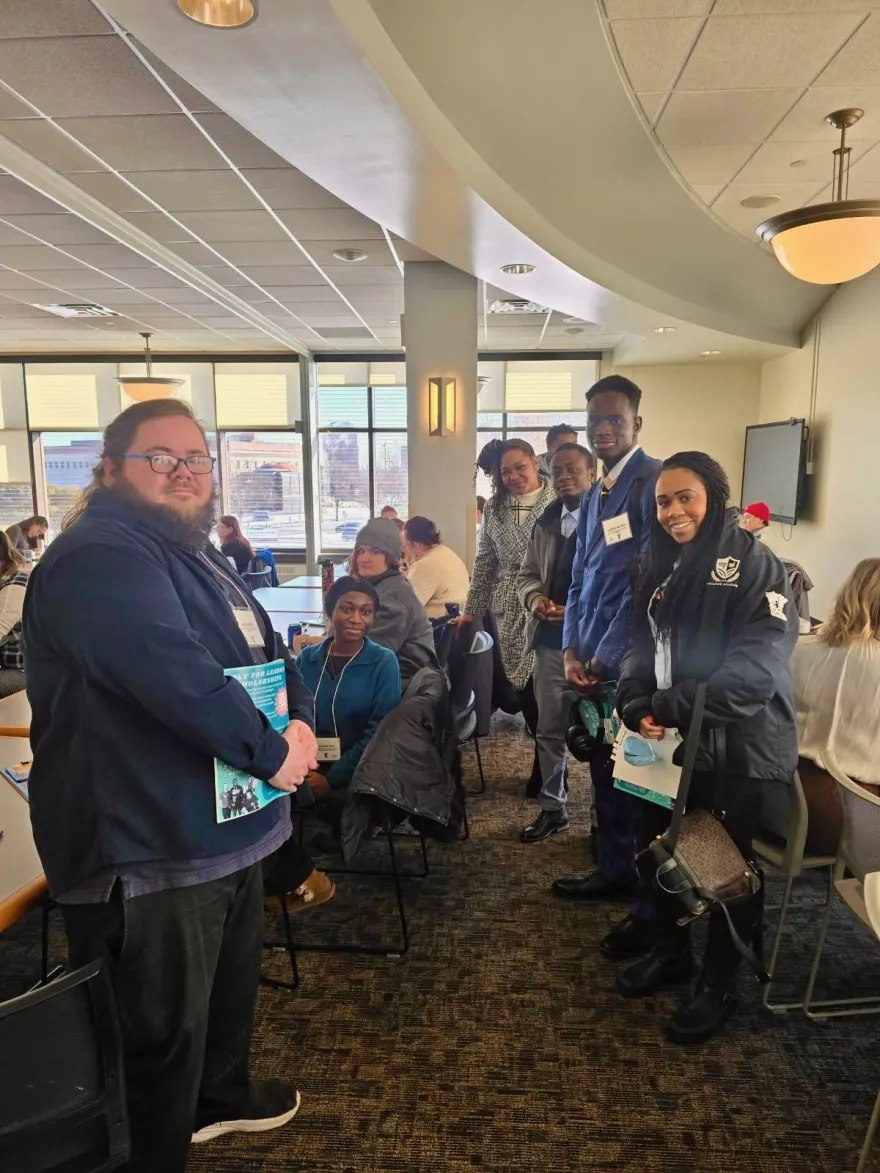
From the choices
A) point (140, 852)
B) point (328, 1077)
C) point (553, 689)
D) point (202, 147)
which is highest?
point (202, 147)

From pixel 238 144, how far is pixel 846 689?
3648 mm

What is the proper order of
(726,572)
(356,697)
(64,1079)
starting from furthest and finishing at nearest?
(356,697) < (726,572) < (64,1079)

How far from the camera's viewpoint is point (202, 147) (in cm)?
365

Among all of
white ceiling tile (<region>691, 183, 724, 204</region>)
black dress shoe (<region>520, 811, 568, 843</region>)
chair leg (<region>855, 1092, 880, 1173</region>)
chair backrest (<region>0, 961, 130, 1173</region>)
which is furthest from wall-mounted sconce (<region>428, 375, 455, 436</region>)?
chair backrest (<region>0, 961, 130, 1173</region>)

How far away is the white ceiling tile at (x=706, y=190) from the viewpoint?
4.59 metres

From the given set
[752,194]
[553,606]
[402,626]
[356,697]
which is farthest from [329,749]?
[752,194]

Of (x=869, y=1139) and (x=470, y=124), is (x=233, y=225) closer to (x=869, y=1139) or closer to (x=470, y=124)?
(x=470, y=124)

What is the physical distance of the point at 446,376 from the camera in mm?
5684

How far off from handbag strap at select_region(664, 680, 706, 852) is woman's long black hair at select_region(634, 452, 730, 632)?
0.66 ft

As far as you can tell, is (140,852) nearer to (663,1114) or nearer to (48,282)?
(663,1114)

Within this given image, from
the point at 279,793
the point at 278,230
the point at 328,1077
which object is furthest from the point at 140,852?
the point at 278,230

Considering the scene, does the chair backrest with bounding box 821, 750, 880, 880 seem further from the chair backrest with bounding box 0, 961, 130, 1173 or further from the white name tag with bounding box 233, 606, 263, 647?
the chair backrest with bounding box 0, 961, 130, 1173

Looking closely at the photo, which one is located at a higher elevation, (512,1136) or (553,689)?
(553,689)

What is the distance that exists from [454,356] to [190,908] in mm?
5051
